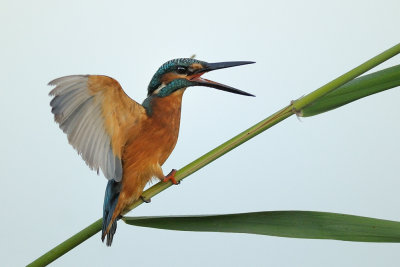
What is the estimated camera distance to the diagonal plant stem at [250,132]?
57cm

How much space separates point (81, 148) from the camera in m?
0.66

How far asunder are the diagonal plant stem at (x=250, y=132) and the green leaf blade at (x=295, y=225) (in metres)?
0.08

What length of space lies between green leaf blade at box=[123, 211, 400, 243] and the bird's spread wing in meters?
0.13

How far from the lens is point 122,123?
77cm

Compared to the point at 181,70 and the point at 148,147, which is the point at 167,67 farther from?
the point at 148,147

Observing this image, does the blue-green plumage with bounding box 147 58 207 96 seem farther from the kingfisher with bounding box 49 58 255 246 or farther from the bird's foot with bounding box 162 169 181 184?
the bird's foot with bounding box 162 169 181 184

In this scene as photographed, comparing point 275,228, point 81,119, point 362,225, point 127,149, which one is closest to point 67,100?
point 81,119

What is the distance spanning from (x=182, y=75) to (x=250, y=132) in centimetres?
24

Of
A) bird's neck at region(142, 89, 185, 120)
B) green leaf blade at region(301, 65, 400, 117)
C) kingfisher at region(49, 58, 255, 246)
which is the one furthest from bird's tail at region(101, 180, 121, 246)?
green leaf blade at region(301, 65, 400, 117)

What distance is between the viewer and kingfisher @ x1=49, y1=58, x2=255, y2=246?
26.0 inches

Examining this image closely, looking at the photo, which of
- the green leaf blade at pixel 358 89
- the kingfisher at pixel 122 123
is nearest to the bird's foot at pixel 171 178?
the kingfisher at pixel 122 123

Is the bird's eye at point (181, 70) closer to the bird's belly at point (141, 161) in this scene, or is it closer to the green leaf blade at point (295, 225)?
the bird's belly at point (141, 161)

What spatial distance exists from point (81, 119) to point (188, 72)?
0.22 meters

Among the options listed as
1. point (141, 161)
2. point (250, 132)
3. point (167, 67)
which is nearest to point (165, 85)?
point (167, 67)
